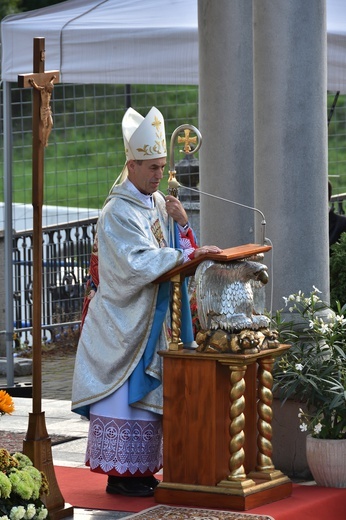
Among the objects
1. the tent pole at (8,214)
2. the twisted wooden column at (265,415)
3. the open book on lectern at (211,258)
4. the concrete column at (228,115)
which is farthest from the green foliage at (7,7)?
the twisted wooden column at (265,415)

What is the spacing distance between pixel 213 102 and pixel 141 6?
1.96 meters

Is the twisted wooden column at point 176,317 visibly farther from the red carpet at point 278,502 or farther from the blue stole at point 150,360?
the red carpet at point 278,502

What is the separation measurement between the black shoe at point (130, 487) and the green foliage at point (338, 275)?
2.76 metres

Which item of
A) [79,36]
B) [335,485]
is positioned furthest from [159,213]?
[79,36]

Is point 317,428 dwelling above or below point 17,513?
above

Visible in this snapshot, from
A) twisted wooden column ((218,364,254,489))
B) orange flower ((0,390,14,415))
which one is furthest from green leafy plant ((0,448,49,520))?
twisted wooden column ((218,364,254,489))

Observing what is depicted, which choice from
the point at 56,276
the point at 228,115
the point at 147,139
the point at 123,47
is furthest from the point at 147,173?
the point at 56,276

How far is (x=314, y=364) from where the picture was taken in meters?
6.89

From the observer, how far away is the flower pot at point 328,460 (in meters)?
6.64

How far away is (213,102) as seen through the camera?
26.4 ft

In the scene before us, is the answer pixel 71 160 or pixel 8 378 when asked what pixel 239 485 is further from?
pixel 71 160

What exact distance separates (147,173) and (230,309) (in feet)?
2.50

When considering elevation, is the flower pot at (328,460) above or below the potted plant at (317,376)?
below

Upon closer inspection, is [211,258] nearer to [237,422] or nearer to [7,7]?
[237,422]
